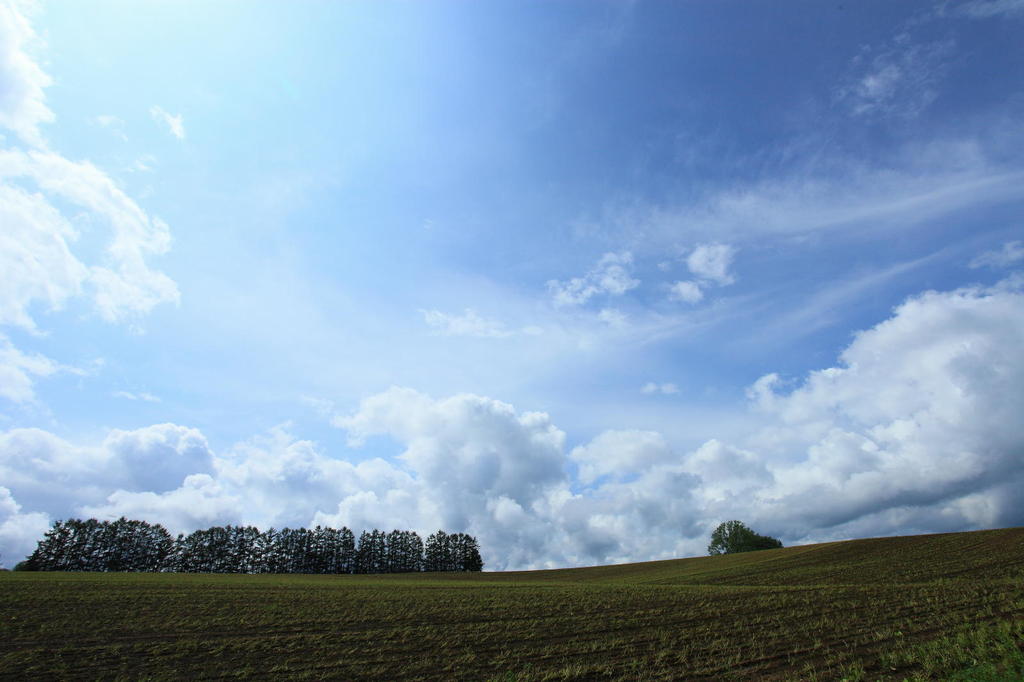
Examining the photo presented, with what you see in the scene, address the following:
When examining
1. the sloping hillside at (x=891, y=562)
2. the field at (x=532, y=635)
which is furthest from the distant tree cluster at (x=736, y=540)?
the field at (x=532, y=635)

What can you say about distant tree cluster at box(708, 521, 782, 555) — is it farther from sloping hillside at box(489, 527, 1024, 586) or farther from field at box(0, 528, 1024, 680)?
field at box(0, 528, 1024, 680)

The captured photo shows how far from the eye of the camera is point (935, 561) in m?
47.2

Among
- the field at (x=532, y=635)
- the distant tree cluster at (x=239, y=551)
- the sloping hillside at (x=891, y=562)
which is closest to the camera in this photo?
the field at (x=532, y=635)

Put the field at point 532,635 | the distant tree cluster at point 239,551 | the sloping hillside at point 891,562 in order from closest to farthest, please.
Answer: the field at point 532,635 < the sloping hillside at point 891,562 < the distant tree cluster at point 239,551

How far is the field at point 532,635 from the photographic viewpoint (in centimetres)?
1513

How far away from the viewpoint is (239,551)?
132 m

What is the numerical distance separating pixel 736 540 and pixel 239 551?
129 metres

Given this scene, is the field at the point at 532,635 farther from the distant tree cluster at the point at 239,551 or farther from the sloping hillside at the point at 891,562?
the distant tree cluster at the point at 239,551

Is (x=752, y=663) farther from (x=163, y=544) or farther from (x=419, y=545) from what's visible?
(x=163, y=544)

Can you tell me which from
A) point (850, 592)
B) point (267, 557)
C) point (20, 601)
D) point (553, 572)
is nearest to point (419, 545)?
point (267, 557)

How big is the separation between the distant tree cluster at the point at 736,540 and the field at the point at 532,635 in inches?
3754

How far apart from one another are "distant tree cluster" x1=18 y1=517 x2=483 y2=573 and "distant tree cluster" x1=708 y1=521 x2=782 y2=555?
66604mm

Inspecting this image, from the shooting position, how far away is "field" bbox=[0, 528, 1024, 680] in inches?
596

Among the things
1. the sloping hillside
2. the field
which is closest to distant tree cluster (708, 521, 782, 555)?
the sloping hillside
